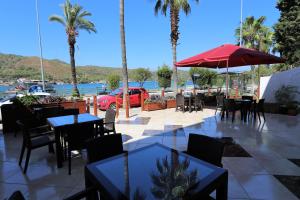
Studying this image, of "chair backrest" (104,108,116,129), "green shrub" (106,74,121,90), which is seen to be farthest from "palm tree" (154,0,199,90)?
"green shrub" (106,74,121,90)

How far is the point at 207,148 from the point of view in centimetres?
227

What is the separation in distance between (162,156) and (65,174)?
80.2 inches

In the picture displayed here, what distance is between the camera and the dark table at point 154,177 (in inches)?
56.7

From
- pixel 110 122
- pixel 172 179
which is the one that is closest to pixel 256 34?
pixel 110 122

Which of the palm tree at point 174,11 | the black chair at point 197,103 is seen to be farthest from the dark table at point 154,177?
the palm tree at point 174,11

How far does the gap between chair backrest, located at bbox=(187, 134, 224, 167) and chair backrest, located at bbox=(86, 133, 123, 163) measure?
906 millimetres

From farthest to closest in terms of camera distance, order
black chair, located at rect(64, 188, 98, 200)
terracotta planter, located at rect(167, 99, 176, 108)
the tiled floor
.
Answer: terracotta planter, located at rect(167, 99, 176, 108) → the tiled floor → black chair, located at rect(64, 188, 98, 200)

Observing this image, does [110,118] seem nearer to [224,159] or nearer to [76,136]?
[76,136]

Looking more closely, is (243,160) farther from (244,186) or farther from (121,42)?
(121,42)

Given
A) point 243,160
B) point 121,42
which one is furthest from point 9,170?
point 121,42

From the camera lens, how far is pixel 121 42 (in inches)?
398

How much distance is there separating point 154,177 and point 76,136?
2202mm

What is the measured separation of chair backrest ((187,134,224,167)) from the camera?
84.0 inches

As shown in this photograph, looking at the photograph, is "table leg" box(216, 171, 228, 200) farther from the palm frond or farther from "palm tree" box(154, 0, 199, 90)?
the palm frond
